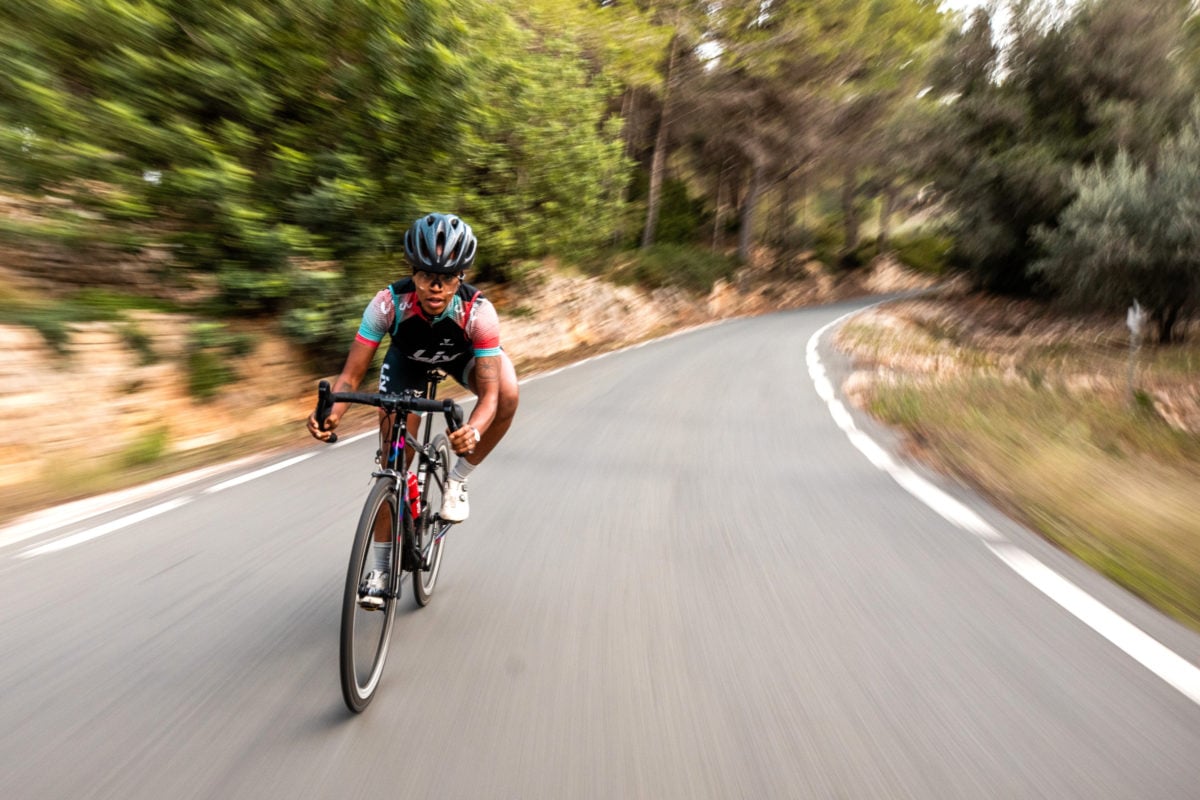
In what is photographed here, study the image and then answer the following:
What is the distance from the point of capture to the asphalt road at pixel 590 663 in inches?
98.7

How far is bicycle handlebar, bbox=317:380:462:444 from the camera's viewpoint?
9.66 feet

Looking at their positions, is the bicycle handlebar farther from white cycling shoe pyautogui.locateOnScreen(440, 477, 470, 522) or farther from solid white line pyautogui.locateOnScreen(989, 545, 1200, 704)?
solid white line pyautogui.locateOnScreen(989, 545, 1200, 704)

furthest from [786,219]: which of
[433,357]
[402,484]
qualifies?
[402,484]

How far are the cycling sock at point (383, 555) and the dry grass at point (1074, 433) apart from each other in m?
3.60

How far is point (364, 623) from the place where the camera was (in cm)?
294

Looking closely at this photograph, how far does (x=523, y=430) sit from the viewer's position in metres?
8.61

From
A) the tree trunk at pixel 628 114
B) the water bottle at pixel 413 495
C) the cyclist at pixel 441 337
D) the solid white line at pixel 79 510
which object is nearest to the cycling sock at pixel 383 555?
the cyclist at pixel 441 337

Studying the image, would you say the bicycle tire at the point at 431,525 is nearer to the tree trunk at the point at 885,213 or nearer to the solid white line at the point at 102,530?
the solid white line at the point at 102,530

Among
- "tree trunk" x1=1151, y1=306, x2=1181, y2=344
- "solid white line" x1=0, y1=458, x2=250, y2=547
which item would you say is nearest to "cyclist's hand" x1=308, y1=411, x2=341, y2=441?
"solid white line" x1=0, y1=458, x2=250, y2=547

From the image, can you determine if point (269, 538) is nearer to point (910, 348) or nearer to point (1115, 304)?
point (910, 348)

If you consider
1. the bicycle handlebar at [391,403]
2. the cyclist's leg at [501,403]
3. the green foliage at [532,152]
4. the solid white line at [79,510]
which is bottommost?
the solid white line at [79,510]

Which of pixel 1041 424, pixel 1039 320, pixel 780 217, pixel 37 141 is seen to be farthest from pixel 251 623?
pixel 780 217

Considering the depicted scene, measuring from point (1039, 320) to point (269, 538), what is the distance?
27989 millimetres

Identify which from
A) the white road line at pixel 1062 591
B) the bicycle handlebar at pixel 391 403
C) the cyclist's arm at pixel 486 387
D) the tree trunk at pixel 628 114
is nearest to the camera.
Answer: the bicycle handlebar at pixel 391 403
